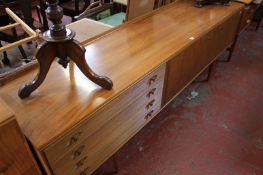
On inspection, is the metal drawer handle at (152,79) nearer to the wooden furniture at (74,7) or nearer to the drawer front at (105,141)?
the drawer front at (105,141)

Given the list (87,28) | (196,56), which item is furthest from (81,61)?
(196,56)

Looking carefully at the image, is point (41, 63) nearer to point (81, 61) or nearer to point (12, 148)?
point (81, 61)

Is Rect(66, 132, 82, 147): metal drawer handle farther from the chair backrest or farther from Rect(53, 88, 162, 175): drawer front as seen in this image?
the chair backrest

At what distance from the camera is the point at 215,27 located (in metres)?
1.63

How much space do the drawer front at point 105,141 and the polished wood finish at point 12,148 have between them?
0.51 feet

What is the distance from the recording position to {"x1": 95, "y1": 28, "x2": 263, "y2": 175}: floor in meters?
1.47

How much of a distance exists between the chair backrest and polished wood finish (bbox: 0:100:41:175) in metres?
1.07

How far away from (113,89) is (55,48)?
305 millimetres

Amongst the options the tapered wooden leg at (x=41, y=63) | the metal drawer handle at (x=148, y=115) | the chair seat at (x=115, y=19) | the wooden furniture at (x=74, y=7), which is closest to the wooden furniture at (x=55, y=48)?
the tapered wooden leg at (x=41, y=63)

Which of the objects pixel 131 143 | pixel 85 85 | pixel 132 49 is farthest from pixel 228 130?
pixel 85 85

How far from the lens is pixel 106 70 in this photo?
44.0 inches

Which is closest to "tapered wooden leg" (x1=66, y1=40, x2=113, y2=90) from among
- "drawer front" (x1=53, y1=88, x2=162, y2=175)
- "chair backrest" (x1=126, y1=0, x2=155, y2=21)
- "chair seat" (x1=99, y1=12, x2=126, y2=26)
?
"drawer front" (x1=53, y1=88, x2=162, y2=175)

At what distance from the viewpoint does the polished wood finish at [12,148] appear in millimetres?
613

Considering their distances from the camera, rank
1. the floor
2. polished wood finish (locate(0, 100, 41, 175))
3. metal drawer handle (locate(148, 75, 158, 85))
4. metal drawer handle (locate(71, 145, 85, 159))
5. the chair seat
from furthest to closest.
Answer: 1. the chair seat
2. the floor
3. metal drawer handle (locate(148, 75, 158, 85))
4. metal drawer handle (locate(71, 145, 85, 159))
5. polished wood finish (locate(0, 100, 41, 175))
